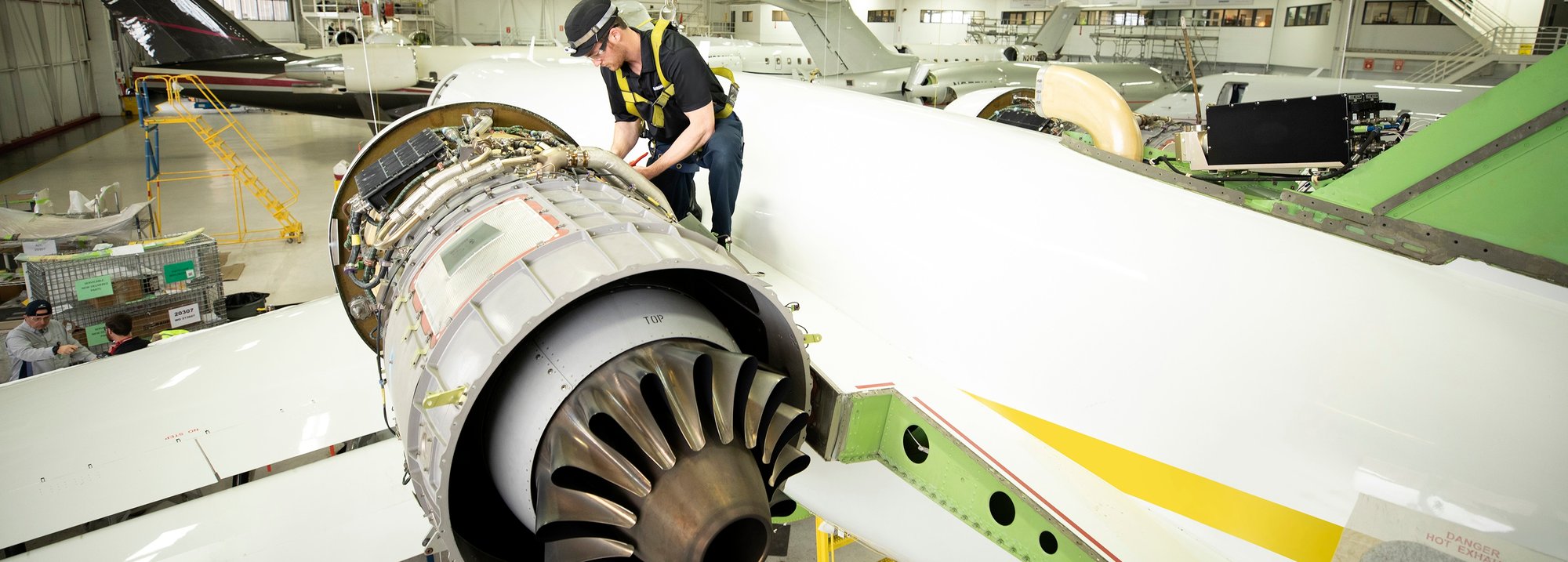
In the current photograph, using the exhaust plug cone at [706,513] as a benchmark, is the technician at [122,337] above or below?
below

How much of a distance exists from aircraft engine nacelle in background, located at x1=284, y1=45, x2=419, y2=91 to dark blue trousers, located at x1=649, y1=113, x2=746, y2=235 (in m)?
12.8

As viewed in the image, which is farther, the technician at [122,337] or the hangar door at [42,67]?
the hangar door at [42,67]

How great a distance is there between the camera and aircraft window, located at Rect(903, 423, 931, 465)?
3.18 meters

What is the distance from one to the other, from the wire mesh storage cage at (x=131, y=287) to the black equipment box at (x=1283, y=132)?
8206mm

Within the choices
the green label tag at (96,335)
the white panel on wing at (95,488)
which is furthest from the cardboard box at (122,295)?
the white panel on wing at (95,488)

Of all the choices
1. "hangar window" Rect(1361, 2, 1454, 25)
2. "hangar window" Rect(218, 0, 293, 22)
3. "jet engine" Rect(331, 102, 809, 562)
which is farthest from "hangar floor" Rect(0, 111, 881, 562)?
"hangar window" Rect(1361, 2, 1454, 25)

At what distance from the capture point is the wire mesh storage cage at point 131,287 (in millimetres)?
6996

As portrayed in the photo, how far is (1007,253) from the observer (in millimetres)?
3412

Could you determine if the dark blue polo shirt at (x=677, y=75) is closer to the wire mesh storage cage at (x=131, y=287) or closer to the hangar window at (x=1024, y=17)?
the wire mesh storage cage at (x=131, y=287)

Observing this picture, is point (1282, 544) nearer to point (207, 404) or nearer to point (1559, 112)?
point (1559, 112)

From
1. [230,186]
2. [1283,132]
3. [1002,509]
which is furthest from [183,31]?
[1283,132]

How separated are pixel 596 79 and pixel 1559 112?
6.39 meters

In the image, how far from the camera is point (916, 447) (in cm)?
320

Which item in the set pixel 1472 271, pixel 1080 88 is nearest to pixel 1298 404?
pixel 1472 271
